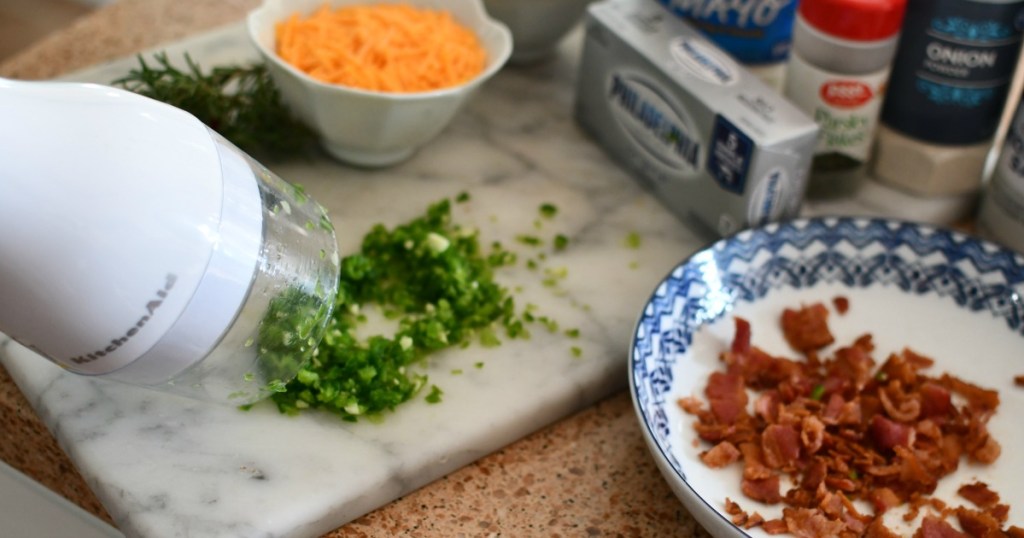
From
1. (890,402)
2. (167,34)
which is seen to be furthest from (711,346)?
(167,34)

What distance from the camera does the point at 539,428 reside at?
0.87 m

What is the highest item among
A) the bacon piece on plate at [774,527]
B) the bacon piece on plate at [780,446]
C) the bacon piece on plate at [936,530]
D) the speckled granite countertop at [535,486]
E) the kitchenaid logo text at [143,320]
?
the kitchenaid logo text at [143,320]

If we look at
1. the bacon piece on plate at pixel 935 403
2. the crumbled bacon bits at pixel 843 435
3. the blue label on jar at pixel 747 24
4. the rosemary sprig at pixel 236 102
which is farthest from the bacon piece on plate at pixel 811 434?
the rosemary sprig at pixel 236 102

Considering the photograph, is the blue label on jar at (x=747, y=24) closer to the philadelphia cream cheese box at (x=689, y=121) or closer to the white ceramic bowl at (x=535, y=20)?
the philadelphia cream cheese box at (x=689, y=121)

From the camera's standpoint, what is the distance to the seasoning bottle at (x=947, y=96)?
956 mm

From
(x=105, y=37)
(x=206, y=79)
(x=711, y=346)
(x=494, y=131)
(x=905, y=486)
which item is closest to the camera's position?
(x=905, y=486)

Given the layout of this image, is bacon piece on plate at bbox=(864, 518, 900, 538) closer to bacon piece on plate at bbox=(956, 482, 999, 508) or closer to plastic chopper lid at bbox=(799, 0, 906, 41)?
bacon piece on plate at bbox=(956, 482, 999, 508)

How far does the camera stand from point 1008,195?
101 centimetres

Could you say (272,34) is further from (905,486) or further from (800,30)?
(905,486)

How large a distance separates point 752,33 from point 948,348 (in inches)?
14.5

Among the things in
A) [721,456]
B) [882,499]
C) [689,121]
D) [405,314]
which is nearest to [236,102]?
[405,314]

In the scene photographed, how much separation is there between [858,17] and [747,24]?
0.51 feet

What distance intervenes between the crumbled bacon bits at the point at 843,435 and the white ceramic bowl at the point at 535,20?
46cm

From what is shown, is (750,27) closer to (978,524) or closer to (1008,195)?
(1008,195)
